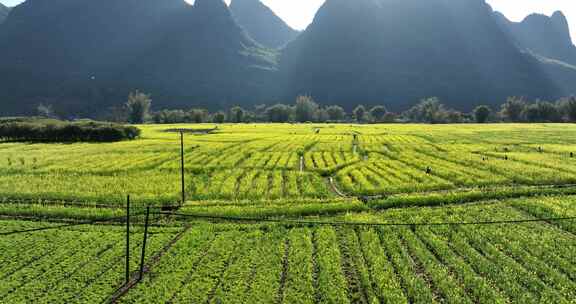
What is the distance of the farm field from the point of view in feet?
40.5

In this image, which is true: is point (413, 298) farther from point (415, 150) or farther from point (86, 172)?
point (415, 150)

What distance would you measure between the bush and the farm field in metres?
40.9

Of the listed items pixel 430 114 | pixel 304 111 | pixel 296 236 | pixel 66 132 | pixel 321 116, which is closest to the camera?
pixel 296 236

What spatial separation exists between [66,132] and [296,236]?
7676 cm

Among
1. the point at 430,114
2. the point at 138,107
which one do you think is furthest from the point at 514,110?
the point at 138,107

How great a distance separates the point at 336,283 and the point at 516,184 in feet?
82.2

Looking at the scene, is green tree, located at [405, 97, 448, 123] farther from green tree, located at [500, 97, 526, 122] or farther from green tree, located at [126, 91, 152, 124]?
green tree, located at [126, 91, 152, 124]

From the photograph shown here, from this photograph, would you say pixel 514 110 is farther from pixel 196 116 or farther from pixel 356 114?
pixel 196 116

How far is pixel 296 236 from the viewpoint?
56.8 feet

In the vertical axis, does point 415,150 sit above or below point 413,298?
above

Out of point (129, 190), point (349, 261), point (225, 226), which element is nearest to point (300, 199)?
point (225, 226)

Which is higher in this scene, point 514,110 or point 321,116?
point 514,110

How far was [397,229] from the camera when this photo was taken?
18.0 m

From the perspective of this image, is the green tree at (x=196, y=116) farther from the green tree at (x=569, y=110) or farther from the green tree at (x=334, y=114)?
the green tree at (x=569, y=110)
